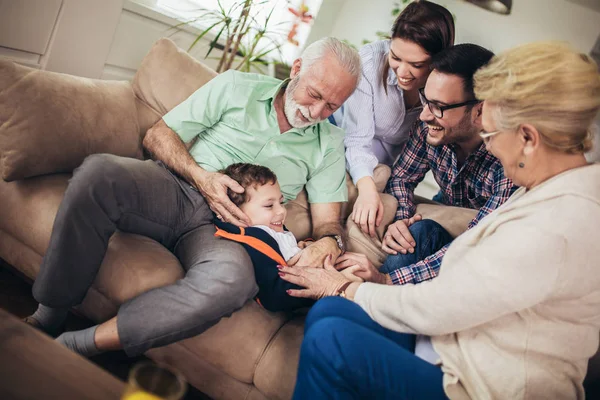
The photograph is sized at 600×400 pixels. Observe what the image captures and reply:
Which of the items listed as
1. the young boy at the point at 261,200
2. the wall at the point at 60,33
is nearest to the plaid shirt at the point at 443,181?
the young boy at the point at 261,200

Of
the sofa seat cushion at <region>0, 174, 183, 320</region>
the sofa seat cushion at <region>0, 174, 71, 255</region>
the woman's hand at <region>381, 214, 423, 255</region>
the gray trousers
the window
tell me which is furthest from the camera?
the window

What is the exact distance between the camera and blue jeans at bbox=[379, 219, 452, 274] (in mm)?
1824

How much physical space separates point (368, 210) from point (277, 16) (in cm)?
253

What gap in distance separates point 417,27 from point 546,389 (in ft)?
4.90

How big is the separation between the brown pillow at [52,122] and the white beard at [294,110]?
2.20ft

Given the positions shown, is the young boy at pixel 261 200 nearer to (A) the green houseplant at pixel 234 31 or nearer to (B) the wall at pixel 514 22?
(A) the green houseplant at pixel 234 31

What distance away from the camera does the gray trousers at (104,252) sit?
126cm

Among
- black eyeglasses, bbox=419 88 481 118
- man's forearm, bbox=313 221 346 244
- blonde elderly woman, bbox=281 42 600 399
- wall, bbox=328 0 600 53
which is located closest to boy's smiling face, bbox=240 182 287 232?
man's forearm, bbox=313 221 346 244

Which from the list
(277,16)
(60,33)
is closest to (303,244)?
(60,33)

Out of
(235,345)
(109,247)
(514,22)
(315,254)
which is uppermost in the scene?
(514,22)

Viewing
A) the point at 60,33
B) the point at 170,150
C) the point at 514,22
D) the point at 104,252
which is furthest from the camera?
the point at 514,22

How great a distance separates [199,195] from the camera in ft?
5.51

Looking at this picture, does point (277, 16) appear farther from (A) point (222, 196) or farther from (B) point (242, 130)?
(A) point (222, 196)

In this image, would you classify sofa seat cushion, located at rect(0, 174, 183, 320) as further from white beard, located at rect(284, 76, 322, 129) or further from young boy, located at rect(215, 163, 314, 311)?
white beard, located at rect(284, 76, 322, 129)
